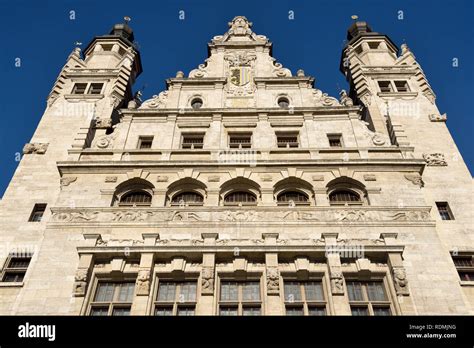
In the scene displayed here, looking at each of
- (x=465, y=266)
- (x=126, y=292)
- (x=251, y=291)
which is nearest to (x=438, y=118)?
(x=465, y=266)

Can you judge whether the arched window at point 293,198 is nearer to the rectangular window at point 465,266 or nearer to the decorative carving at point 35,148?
the rectangular window at point 465,266

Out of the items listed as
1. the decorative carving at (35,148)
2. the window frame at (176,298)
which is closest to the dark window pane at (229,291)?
the window frame at (176,298)

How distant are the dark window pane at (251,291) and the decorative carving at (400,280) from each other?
14.2 ft

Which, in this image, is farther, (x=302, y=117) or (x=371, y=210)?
(x=302, y=117)

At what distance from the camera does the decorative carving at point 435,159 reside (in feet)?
77.7

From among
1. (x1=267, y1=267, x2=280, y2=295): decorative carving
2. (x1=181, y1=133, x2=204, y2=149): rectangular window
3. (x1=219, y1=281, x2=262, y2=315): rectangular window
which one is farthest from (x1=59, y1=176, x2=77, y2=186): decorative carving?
(x1=267, y1=267, x2=280, y2=295): decorative carving

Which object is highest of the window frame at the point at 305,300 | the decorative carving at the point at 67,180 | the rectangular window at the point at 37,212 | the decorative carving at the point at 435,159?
the decorative carving at the point at 435,159

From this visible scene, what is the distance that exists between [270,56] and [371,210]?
534 inches

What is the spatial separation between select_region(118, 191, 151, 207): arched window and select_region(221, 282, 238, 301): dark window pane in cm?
518

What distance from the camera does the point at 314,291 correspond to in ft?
56.0

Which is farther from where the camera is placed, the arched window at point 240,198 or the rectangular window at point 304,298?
the arched window at point 240,198
